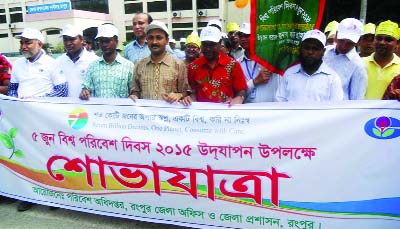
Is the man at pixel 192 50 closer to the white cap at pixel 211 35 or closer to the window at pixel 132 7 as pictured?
the white cap at pixel 211 35

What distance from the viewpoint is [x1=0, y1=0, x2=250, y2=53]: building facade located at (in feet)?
128

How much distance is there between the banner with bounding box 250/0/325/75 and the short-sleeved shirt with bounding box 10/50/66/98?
7.20 feet

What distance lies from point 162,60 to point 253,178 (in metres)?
1.41

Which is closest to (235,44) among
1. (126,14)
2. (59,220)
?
(59,220)

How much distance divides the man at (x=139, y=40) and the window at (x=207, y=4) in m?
35.6

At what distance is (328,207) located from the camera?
2955 millimetres

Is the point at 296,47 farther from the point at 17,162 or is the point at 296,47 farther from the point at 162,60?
the point at 17,162

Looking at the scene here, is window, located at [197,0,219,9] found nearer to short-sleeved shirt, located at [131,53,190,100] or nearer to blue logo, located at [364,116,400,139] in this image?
short-sleeved shirt, located at [131,53,190,100]

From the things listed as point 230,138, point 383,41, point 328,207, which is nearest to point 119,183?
point 230,138

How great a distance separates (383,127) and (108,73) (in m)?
2.54

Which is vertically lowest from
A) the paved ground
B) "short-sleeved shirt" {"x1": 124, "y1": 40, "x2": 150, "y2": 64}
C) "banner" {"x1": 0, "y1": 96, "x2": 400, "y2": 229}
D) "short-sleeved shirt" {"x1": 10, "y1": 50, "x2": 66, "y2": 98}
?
the paved ground

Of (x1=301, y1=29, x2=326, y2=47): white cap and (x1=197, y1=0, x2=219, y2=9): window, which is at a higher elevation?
(x1=197, y1=0, x2=219, y2=9): window

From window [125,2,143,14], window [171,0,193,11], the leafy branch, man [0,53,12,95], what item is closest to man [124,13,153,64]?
man [0,53,12,95]

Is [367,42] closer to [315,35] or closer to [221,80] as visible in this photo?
[315,35]
